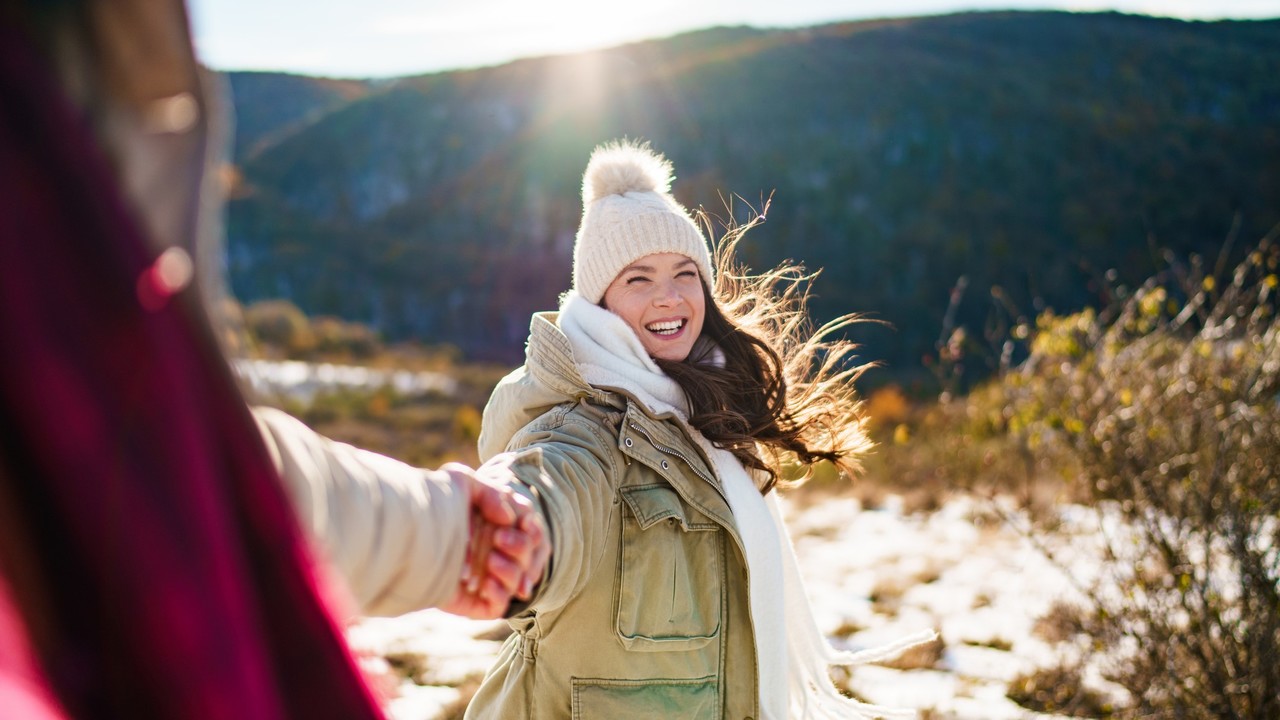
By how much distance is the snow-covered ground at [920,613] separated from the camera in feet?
13.4

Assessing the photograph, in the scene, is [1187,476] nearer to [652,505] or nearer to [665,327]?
[665,327]

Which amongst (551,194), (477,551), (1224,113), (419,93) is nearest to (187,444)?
(477,551)

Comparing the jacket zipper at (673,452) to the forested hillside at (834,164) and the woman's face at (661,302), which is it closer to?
the woman's face at (661,302)

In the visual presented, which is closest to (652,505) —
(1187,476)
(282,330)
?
(1187,476)

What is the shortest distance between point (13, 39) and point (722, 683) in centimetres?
180

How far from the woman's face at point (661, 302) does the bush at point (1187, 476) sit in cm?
202

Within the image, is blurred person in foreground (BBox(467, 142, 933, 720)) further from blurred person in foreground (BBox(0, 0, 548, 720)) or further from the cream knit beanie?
blurred person in foreground (BBox(0, 0, 548, 720))

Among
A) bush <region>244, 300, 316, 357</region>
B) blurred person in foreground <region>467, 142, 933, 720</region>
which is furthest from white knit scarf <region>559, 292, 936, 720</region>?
bush <region>244, 300, 316, 357</region>

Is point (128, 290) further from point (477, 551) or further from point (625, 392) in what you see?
point (625, 392)

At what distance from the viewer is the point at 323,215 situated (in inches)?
2285

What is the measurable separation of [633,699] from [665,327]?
3.24ft

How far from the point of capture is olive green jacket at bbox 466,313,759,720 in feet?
6.03

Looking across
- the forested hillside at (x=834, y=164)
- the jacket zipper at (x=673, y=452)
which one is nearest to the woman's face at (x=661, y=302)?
the jacket zipper at (x=673, y=452)

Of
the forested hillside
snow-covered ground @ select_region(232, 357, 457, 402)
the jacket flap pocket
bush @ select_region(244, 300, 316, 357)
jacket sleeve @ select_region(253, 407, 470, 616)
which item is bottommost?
jacket sleeve @ select_region(253, 407, 470, 616)
